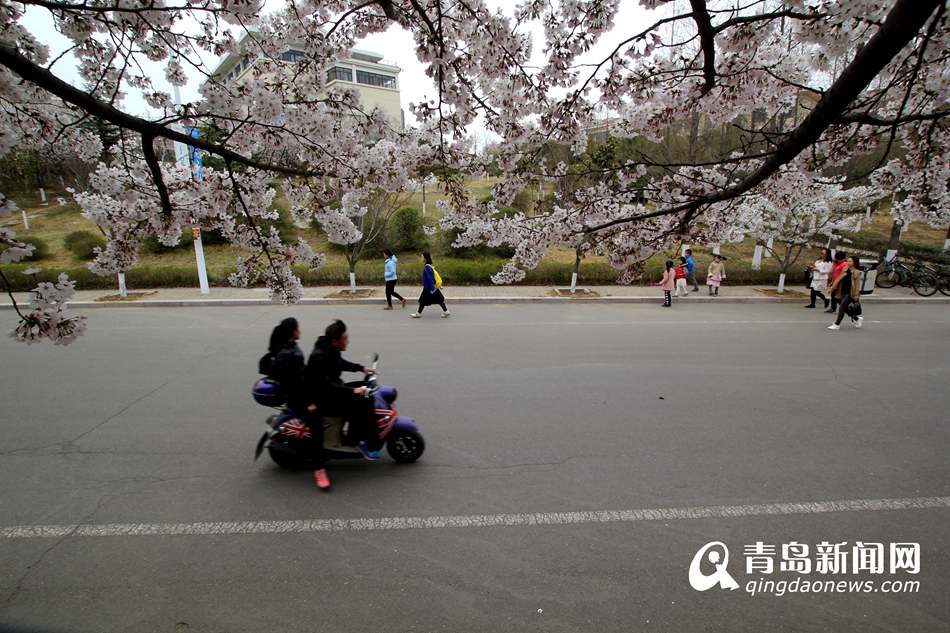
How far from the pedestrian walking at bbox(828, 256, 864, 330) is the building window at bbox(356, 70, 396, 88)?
182ft

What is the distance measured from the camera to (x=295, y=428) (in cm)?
430

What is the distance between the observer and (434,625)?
275 cm

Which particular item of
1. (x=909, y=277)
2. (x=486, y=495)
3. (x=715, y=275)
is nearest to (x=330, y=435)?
(x=486, y=495)

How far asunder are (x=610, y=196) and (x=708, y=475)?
3.09 meters

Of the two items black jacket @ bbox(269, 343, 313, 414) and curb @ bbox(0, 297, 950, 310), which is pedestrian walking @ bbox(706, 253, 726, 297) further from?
black jacket @ bbox(269, 343, 313, 414)

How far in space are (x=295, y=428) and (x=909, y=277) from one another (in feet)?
62.0

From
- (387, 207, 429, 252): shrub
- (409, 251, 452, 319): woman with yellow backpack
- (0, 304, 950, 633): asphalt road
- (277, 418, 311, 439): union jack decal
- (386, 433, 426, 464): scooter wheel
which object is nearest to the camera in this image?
(0, 304, 950, 633): asphalt road

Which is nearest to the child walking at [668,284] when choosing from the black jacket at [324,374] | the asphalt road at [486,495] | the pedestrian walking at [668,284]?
the pedestrian walking at [668,284]

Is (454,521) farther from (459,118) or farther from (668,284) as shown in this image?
(668,284)

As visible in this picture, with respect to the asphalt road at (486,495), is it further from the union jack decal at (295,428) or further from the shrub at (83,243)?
the shrub at (83,243)

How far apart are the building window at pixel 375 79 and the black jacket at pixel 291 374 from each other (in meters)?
58.1

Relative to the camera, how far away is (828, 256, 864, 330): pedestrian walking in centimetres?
952

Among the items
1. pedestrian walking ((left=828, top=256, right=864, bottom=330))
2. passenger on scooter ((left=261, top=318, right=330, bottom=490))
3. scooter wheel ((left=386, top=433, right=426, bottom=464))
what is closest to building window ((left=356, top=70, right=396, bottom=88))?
pedestrian walking ((left=828, top=256, right=864, bottom=330))

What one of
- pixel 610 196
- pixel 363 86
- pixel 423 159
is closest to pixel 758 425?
pixel 610 196
